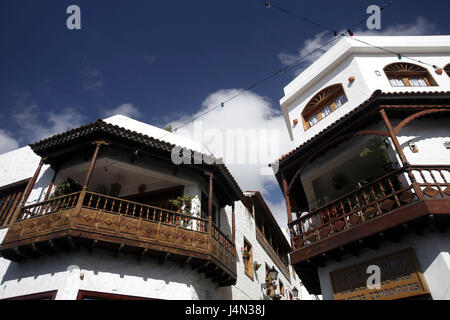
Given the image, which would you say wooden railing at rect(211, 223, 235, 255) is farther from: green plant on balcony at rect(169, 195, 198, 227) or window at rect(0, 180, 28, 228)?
window at rect(0, 180, 28, 228)

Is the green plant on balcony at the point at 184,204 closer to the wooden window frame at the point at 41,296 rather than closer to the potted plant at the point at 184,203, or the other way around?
the potted plant at the point at 184,203

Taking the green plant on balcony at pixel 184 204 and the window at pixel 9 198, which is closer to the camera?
the green plant on balcony at pixel 184 204

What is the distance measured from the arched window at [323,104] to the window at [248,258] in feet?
22.0

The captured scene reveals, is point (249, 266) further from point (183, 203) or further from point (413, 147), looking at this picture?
point (413, 147)

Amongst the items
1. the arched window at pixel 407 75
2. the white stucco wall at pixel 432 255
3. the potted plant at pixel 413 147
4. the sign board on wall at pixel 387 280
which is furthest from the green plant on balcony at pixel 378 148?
the arched window at pixel 407 75

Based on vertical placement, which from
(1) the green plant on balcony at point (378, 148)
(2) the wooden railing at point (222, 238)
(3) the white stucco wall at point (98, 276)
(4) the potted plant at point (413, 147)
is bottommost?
(3) the white stucco wall at point (98, 276)

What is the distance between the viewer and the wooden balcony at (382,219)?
20.6ft

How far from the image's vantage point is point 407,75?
37.6ft

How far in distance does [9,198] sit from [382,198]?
13176 mm

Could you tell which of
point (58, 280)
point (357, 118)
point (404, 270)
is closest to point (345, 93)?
point (357, 118)

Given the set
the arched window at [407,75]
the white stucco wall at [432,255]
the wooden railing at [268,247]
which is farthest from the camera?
the wooden railing at [268,247]

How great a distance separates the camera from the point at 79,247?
26.3 ft

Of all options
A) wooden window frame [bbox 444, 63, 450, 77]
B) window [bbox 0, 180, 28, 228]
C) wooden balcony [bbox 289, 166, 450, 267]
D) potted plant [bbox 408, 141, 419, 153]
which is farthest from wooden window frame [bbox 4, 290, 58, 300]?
wooden window frame [bbox 444, 63, 450, 77]

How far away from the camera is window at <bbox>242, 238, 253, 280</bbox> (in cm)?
1416
